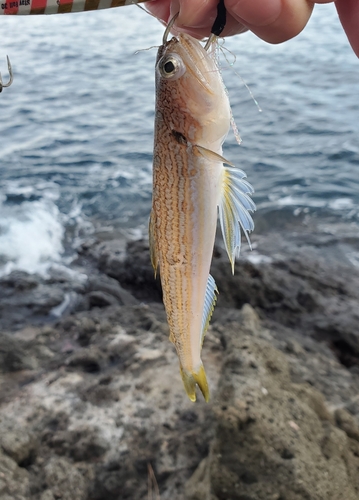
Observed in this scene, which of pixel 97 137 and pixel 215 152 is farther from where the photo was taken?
pixel 97 137

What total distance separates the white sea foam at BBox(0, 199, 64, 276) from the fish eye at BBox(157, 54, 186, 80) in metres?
5.31

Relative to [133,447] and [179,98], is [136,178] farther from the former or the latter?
[179,98]

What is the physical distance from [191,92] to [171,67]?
0.12m

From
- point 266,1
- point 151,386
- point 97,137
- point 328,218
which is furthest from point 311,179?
point 266,1

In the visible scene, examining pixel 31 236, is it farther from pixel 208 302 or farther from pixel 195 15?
pixel 195 15

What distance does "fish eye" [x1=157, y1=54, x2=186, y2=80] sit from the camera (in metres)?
1.88

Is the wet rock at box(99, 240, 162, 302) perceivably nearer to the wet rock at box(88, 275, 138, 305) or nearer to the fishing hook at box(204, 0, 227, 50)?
the wet rock at box(88, 275, 138, 305)

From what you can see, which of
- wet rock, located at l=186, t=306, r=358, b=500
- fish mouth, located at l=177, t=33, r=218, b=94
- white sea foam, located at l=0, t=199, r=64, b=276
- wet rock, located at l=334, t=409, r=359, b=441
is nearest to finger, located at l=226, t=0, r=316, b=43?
fish mouth, located at l=177, t=33, r=218, b=94

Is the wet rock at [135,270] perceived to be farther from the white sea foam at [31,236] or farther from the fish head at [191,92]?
the fish head at [191,92]

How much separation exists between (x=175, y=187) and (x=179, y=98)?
13.6 inches

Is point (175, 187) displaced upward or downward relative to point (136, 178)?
upward

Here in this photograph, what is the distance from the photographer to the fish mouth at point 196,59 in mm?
1883

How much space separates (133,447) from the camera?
3359 mm

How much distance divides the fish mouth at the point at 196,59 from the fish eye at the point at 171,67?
2 centimetres
